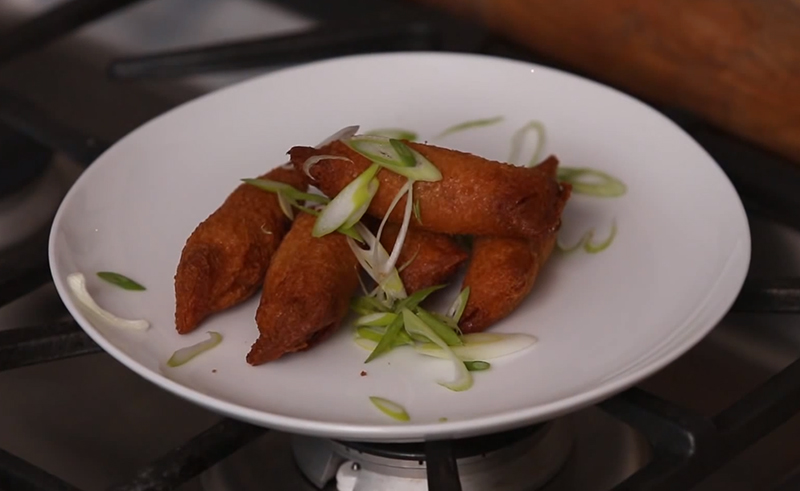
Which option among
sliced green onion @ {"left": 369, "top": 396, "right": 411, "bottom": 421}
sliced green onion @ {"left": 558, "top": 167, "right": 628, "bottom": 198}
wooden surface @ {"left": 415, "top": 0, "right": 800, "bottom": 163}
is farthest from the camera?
wooden surface @ {"left": 415, "top": 0, "right": 800, "bottom": 163}

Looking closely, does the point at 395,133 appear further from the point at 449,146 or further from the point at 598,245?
the point at 598,245

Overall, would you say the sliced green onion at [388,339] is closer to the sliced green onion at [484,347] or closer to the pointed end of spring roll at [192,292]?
the sliced green onion at [484,347]

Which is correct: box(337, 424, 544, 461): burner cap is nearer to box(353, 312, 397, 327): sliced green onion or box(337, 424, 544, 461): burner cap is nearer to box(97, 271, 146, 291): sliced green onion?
box(353, 312, 397, 327): sliced green onion

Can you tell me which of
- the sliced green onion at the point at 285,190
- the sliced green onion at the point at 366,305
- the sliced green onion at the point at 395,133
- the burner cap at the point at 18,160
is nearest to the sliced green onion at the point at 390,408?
the sliced green onion at the point at 366,305

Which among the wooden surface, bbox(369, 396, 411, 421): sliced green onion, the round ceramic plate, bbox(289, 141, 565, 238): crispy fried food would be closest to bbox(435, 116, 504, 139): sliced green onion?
the round ceramic plate

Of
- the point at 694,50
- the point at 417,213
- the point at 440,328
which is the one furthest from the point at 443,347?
the point at 694,50

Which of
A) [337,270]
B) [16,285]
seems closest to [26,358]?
[16,285]

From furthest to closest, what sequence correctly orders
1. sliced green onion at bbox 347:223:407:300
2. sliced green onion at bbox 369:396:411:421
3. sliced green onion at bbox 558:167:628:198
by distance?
sliced green onion at bbox 558:167:628:198 < sliced green onion at bbox 347:223:407:300 < sliced green onion at bbox 369:396:411:421
